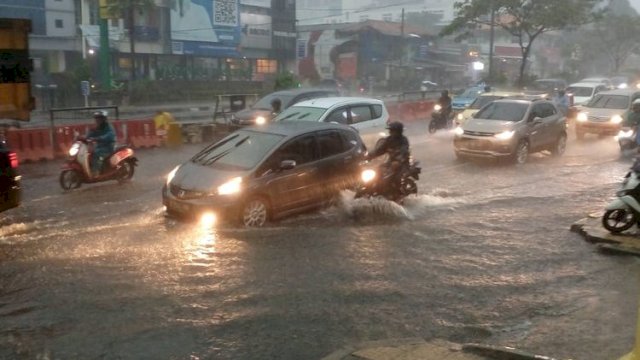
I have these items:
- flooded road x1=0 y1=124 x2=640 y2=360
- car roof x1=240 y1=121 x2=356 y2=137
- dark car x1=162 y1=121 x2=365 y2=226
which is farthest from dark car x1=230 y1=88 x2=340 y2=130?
dark car x1=162 y1=121 x2=365 y2=226

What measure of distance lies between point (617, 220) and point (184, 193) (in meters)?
6.27

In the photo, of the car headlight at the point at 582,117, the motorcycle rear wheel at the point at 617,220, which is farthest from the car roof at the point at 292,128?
the car headlight at the point at 582,117

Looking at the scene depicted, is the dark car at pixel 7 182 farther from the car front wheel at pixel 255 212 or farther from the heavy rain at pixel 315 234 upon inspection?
the car front wheel at pixel 255 212

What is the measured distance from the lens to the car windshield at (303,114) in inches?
614

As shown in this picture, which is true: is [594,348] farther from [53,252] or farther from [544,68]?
[544,68]

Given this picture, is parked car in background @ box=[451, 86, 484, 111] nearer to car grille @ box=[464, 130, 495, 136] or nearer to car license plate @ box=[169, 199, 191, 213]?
car grille @ box=[464, 130, 495, 136]

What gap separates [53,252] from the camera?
8344mm

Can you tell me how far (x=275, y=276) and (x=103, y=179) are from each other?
6852 millimetres

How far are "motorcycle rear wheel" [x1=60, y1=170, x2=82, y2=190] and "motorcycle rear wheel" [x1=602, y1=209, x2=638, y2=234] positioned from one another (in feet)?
31.2

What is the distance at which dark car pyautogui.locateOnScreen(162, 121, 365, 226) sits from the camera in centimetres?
946

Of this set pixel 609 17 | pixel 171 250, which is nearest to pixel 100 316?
pixel 171 250

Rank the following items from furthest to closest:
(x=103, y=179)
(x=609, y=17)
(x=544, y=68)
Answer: (x=544, y=68) → (x=609, y=17) → (x=103, y=179)

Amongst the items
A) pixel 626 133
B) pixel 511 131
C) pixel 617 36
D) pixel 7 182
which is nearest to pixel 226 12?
pixel 617 36

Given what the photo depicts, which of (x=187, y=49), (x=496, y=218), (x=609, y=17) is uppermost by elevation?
(x=609, y=17)
